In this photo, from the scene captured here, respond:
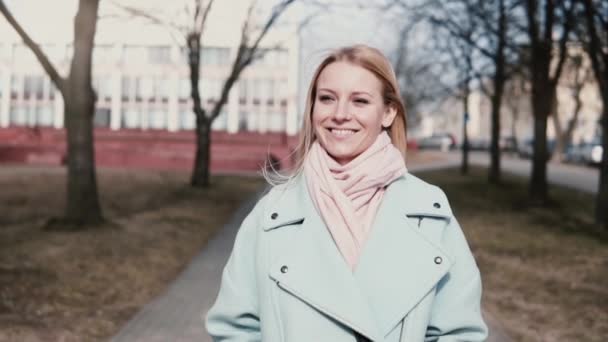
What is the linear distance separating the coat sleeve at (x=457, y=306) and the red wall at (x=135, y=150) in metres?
30.3

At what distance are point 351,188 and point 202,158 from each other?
19647 millimetres

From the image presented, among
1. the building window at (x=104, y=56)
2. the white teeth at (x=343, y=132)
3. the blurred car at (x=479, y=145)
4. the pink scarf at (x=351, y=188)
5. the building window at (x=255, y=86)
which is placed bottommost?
the blurred car at (x=479, y=145)

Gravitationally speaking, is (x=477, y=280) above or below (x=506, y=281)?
above

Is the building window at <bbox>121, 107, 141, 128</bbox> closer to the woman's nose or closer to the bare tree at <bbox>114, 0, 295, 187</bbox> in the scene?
the bare tree at <bbox>114, 0, 295, 187</bbox>

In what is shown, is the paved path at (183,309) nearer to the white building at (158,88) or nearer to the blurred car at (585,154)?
the blurred car at (585,154)

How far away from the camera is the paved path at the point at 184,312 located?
641 centimetres

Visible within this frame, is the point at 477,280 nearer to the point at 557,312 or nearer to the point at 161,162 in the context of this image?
the point at 557,312

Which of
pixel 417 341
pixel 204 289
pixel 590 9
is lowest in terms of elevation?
pixel 204 289

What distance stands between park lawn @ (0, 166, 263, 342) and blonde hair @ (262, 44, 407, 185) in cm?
452

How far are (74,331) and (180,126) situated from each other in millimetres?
63009

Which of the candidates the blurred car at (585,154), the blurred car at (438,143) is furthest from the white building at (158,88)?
the blurred car at (585,154)

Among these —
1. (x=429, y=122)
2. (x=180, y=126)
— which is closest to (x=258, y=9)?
(x=180, y=126)

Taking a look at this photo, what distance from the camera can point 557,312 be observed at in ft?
24.7

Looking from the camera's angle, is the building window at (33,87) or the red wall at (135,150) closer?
the red wall at (135,150)
